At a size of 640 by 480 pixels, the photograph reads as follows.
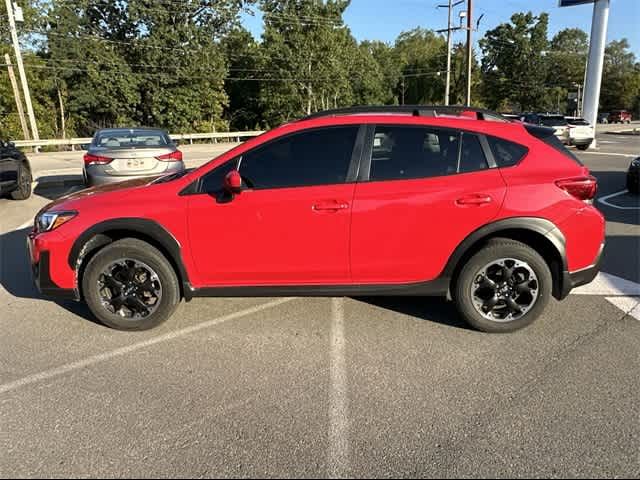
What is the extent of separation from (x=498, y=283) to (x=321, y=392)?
5.45 ft

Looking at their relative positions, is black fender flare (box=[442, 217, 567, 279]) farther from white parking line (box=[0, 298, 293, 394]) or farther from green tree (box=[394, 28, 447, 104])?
green tree (box=[394, 28, 447, 104])

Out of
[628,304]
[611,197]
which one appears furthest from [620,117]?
[628,304]

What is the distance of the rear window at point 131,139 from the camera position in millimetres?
8258

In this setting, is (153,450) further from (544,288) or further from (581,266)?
(581,266)

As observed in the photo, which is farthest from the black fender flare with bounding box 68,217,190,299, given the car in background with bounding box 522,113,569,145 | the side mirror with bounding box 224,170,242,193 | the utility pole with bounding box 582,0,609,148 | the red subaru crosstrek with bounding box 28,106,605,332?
the utility pole with bounding box 582,0,609,148

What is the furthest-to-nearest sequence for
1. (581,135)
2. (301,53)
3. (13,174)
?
1. (301,53)
2. (581,135)
3. (13,174)

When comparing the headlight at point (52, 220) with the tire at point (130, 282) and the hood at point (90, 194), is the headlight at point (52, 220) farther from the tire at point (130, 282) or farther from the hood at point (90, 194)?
the tire at point (130, 282)

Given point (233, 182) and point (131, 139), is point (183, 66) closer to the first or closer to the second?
point (131, 139)

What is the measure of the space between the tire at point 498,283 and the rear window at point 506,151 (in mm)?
591

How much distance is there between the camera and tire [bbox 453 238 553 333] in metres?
3.52

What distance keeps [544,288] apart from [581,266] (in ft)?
1.13

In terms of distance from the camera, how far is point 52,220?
3.77 m

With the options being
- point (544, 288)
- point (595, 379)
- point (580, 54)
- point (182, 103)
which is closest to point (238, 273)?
point (544, 288)

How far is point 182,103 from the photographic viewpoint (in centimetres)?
4003
